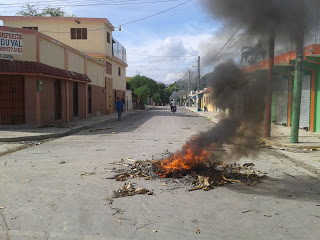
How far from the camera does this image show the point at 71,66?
20.3m

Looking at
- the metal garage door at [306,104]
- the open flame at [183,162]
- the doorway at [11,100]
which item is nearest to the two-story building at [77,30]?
the doorway at [11,100]

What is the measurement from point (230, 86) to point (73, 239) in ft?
13.5

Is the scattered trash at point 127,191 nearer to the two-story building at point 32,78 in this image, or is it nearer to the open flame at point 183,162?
the open flame at point 183,162

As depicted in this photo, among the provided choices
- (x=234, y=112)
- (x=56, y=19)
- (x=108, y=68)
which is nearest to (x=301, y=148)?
(x=234, y=112)

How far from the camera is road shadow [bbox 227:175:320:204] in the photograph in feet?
16.0

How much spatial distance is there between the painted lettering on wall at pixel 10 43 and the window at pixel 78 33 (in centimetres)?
1525

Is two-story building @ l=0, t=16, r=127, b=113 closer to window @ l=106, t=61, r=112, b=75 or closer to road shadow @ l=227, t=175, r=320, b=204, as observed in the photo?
window @ l=106, t=61, r=112, b=75

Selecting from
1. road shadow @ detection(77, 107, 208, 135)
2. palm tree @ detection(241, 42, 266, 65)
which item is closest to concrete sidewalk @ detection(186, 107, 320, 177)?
palm tree @ detection(241, 42, 266, 65)

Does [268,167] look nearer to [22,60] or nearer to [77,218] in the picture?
[77,218]

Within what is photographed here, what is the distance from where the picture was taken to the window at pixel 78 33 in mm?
28953

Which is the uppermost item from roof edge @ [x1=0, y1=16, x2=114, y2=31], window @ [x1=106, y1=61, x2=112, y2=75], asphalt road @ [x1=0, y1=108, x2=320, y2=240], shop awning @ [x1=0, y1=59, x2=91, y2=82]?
roof edge @ [x1=0, y1=16, x2=114, y2=31]

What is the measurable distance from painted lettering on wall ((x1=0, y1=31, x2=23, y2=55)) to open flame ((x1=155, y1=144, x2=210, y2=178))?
1145 cm

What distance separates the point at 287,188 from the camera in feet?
17.5

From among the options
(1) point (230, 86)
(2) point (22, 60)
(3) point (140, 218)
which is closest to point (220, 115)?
(1) point (230, 86)
